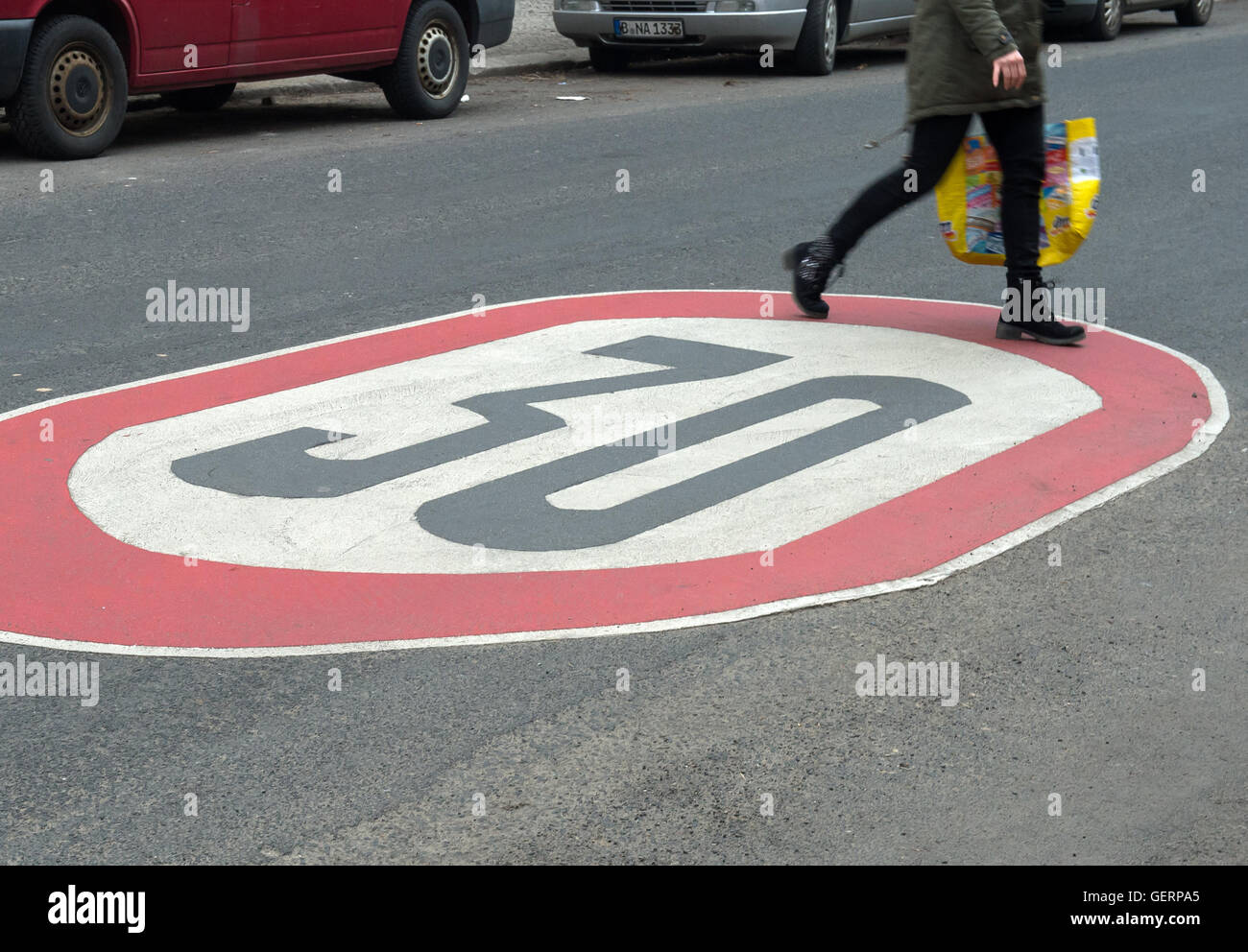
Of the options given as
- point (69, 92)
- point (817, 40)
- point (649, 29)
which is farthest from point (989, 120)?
point (817, 40)

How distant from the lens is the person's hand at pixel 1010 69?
662 cm

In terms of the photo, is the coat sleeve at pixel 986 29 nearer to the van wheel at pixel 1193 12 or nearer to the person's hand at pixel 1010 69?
the person's hand at pixel 1010 69

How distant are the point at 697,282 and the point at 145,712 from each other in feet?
16.6

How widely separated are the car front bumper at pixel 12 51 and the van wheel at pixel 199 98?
3472mm

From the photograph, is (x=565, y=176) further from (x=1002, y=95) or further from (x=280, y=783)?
(x=280, y=783)

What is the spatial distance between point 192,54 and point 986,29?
7082 millimetres

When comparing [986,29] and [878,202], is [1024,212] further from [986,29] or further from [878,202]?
[986,29]

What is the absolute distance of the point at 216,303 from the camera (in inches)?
313

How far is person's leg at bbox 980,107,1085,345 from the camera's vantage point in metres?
6.97

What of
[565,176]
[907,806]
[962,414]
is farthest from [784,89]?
[907,806]

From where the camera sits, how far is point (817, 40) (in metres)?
17.5

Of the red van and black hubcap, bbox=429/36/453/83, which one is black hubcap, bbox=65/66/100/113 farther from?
black hubcap, bbox=429/36/453/83

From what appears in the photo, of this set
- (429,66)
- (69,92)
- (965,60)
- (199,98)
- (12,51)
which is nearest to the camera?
(965,60)

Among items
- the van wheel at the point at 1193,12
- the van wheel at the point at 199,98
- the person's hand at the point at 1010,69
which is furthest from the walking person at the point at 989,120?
the van wheel at the point at 1193,12
